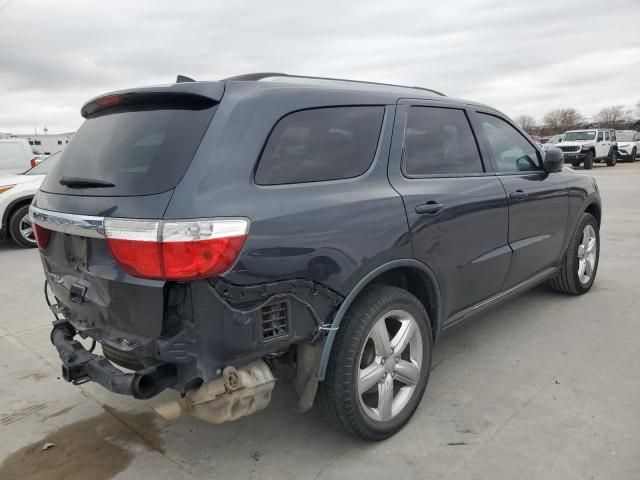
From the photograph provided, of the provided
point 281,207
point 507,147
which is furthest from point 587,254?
point 281,207

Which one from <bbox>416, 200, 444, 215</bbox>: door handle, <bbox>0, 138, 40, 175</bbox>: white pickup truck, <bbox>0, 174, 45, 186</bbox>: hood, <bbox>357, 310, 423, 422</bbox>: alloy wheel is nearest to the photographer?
<bbox>357, 310, 423, 422</bbox>: alloy wheel

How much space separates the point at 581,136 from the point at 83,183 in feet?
90.7

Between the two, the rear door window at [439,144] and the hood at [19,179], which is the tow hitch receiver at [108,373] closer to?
the rear door window at [439,144]

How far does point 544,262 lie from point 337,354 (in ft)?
8.14

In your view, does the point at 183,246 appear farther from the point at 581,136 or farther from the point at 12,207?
the point at 581,136

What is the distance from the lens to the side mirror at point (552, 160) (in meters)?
3.93

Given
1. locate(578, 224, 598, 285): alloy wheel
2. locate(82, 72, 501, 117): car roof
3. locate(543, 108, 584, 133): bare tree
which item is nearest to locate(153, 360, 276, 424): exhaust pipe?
locate(82, 72, 501, 117): car roof

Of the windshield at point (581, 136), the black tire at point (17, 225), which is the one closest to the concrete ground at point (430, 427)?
the black tire at point (17, 225)

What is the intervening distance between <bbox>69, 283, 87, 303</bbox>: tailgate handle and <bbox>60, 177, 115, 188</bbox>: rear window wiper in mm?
462

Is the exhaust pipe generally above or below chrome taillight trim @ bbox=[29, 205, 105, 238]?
below

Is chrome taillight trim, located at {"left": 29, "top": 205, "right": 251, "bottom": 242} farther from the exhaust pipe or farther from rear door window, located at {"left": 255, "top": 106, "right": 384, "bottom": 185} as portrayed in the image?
the exhaust pipe

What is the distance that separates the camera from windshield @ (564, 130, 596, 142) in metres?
25.1

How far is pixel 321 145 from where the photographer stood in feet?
7.93

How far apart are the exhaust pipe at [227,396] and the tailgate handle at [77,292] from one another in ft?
2.02
